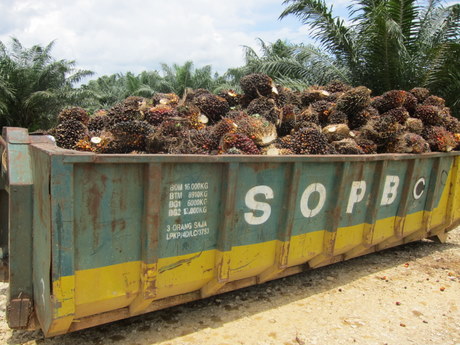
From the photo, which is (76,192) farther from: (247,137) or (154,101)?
(154,101)

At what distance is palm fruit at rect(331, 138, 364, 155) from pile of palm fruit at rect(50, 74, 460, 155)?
0.04ft

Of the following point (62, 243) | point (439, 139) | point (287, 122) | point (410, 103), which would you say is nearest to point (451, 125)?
point (410, 103)

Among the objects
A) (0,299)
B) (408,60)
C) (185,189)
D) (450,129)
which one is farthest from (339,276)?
(408,60)

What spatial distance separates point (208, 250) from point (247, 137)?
54.8 inches

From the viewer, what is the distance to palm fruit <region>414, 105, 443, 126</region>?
20.5 ft

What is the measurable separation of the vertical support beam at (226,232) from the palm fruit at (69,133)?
66.5 inches

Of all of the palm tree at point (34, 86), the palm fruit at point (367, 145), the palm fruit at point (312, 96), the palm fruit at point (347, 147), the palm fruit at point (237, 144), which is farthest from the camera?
the palm tree at point (34, 86)

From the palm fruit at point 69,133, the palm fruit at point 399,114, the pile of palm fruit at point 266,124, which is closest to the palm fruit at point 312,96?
the pile of palm fruit at point 266,124

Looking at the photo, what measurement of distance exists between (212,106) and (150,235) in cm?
266

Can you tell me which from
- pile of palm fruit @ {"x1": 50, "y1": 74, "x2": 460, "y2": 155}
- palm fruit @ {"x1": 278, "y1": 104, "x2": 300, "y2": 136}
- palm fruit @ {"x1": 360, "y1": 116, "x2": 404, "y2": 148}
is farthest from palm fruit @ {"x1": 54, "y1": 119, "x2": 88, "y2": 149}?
palm fruit @ {"x1": 360, "y1": 116, "x2": 404, "y2": 148}

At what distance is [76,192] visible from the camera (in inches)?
109

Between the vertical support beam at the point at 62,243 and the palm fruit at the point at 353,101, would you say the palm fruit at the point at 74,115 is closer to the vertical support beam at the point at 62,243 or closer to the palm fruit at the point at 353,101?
the vertical support beam at the point at 62,243

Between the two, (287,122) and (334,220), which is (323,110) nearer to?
(287,122)

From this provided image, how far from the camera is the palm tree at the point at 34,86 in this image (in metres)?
14.6
